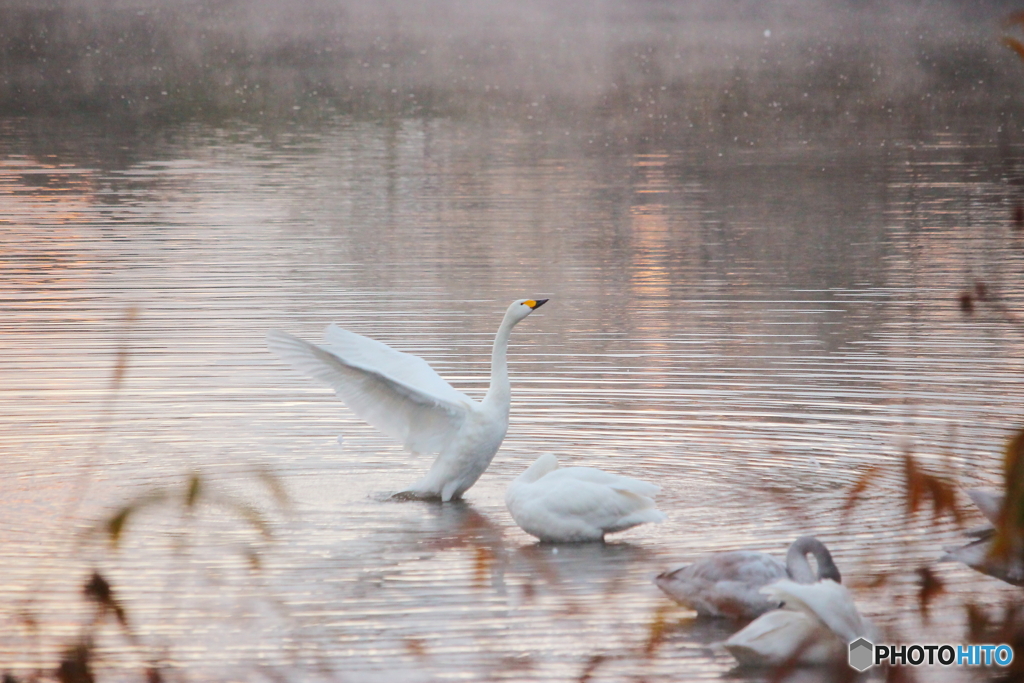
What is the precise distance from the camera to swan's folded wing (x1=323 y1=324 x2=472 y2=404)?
8.42m

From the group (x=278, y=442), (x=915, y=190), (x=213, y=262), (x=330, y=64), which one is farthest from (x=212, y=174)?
(x=330, y=64)

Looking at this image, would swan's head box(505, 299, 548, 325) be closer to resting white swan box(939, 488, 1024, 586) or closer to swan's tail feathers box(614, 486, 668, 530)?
swan's tail feathers box(614, 486, 668, 530)

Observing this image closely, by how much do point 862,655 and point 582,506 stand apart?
7.31 feet

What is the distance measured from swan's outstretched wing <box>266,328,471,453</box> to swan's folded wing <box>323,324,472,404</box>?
0.10 meters

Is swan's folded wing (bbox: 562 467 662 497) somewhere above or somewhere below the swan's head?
below

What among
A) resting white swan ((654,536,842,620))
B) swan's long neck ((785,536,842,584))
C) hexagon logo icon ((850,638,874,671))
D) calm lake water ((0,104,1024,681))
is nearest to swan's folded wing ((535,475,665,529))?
calm lake water ((0,104,1024,681))

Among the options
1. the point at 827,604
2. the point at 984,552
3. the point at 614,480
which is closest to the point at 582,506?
the point at 614,480

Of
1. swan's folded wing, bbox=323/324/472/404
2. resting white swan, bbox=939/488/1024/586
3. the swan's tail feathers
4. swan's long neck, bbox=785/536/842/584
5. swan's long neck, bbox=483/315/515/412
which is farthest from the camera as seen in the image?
swan's folded wing, bbox=323/324/472/404

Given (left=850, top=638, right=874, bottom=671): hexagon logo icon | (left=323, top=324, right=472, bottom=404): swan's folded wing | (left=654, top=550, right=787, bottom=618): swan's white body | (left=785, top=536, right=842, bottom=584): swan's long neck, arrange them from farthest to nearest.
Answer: (left=323, top=324, right=472, bottom=404): swan's folded wing → (left=654, top=550, right=787, bottom=618): swan's white body → (left=785, top=536, right=842, bottom=584): swan's long neck → (left=850, top=638, right=874, bottom=671): hexagon logo icon

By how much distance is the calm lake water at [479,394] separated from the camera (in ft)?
18.9

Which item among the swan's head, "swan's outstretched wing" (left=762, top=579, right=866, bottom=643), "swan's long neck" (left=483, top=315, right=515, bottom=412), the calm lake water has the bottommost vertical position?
the calm lake water

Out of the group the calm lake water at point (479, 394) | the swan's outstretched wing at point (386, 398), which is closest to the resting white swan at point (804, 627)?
the calm lake water at point (479, 394)

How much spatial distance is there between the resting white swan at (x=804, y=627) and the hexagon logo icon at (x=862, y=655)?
1.2 inches

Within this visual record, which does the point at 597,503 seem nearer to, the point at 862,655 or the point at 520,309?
the point at 520,309
